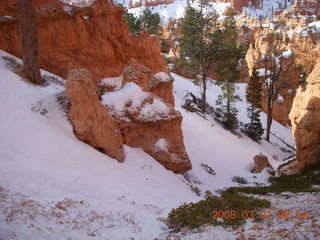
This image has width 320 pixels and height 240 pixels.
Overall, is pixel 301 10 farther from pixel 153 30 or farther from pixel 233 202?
pixel 233 202

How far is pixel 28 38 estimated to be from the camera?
10992mm

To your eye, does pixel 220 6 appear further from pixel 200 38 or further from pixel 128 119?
pixel 128 119

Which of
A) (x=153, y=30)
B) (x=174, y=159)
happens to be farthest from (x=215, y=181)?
(x=153, y=30)

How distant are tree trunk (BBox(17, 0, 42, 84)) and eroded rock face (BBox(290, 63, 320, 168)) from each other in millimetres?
11792

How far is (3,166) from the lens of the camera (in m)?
7.05

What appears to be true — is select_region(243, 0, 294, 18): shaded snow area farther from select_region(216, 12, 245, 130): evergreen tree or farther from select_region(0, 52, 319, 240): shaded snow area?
select_region(0, 52, 319, 240): shaded snow area

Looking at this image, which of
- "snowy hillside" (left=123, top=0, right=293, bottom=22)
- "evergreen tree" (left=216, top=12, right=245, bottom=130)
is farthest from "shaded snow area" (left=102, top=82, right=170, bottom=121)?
"snowy hillside" (left=123, top=0, right=293, bottom=22)

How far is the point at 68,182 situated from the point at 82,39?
9776 millimetres

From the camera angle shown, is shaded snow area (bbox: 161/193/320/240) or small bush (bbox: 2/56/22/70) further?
small bush (bbox: 2/56/22/70)

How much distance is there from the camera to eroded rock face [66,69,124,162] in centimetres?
980

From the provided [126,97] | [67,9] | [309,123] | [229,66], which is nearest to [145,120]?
[126,97]

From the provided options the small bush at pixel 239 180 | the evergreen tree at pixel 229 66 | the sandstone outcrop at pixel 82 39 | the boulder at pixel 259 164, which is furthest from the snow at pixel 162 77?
the evergreen tree at pixel 229 66

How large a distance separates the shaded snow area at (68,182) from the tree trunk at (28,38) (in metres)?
0.56

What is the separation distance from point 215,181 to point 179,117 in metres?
3.97
